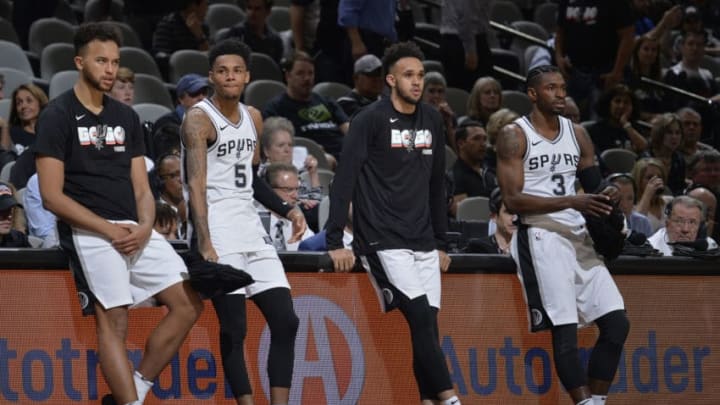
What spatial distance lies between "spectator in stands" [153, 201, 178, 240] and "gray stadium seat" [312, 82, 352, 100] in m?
3.84

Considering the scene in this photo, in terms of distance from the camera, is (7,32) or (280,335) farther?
(7,32)

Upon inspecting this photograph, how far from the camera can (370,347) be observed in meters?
7.86

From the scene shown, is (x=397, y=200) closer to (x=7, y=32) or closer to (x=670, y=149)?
(x=670, y=149)

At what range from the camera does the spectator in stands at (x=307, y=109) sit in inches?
450

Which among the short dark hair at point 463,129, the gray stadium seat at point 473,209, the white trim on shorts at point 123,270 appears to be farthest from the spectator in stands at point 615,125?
the white trim on shorts at point 123,270

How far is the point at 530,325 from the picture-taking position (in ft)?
25.5

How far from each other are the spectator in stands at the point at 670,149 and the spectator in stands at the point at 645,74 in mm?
Result: 1766

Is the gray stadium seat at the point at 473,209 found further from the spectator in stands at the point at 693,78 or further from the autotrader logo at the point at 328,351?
the spectator in stands at the point at 693,78

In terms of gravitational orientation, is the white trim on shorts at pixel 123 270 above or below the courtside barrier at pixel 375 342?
above

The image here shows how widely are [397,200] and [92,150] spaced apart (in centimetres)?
171

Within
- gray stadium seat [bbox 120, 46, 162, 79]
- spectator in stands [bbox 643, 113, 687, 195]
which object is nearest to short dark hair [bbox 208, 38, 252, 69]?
gray stadium seat [bbox 120, 46, 162, 79]

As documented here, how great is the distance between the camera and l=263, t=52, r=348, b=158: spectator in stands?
450 inches

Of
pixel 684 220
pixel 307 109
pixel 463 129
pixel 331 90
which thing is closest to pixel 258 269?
pixel 684 220

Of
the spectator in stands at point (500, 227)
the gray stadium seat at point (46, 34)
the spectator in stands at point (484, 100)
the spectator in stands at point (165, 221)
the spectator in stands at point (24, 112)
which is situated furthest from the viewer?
the gray stadium seat at point (46, 34)
